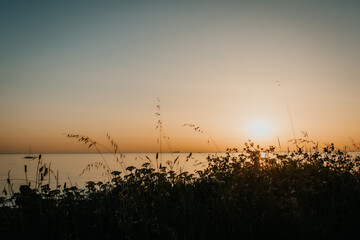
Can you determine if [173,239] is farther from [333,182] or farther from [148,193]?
[333,182]

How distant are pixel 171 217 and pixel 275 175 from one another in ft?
10.8

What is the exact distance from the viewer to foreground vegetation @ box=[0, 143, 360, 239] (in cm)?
367

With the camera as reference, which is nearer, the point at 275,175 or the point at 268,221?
the point at 268,221

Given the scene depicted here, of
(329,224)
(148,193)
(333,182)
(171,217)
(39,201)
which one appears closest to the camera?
(329,224)

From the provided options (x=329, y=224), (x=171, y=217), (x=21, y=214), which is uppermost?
(x=21, y=214)

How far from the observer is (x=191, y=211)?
4199 millimetres

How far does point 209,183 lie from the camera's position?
5500 millimetres

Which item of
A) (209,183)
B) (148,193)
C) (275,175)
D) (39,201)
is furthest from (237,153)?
(39,201)

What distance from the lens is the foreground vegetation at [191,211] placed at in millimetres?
3670

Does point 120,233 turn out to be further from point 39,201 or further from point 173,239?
point 39,201

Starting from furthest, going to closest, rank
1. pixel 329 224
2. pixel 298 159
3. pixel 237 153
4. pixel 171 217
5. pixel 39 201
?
1. pixel 237 153
2. pixel 298 159
3. pixel 39 201
4. pixel 171 217
5. pixel 329 224

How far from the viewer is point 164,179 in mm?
5457

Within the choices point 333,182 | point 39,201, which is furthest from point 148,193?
point 333,182

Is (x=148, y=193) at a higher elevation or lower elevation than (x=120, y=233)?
higher
